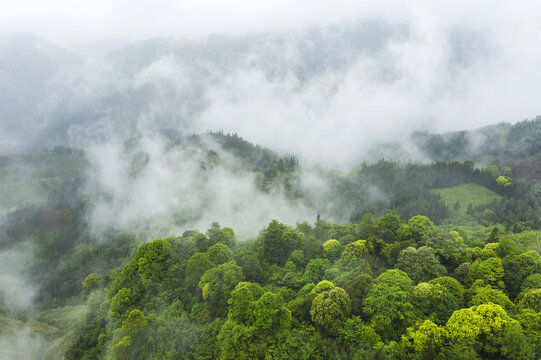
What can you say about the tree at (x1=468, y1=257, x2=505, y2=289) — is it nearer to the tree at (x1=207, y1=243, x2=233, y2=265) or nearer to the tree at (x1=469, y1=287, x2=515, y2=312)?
the tree at (x1=469, y1=287, x2=515, y2=312)

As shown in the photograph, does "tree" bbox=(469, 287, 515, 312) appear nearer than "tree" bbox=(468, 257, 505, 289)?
Yes

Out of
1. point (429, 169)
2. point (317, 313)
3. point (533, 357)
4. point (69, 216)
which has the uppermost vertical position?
point (69, 216)

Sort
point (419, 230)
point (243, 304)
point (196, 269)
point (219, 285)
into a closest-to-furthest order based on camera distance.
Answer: point (243, 304) → point (219, 285) → point (196, 269) → point (419, 230)

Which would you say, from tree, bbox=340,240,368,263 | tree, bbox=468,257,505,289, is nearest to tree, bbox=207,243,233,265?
tree, bbox=340,240,368,263

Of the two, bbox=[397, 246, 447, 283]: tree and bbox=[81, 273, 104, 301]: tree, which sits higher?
bbox=[81, 273, 104, 301]: tree

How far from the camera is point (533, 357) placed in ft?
80.7

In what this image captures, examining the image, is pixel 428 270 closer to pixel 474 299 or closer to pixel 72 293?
pixel 474 299

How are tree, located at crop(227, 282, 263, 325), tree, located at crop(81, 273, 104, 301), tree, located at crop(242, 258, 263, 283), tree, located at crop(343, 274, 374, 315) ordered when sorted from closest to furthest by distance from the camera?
tree, located at crop(343, 274, 374, 315), tree, located at crop(227, 282, 263, 325), tree, located at crop(242, 258, 263, 283), tree, located at crop(81, 273, 104, 301)

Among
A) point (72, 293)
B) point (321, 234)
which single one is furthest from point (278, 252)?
point (72, 293)

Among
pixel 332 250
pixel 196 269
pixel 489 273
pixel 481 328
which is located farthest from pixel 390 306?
pixel 196 269

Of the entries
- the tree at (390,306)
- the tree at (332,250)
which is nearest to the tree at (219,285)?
the tree at (332,250)

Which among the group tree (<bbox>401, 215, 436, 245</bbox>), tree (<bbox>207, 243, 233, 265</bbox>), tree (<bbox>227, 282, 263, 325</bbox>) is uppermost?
tree (<bbox>207, 243, 233, 265</bbox>)

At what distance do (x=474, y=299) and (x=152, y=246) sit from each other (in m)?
46.1

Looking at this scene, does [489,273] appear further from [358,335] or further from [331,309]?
[331,309]
